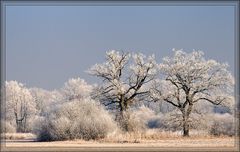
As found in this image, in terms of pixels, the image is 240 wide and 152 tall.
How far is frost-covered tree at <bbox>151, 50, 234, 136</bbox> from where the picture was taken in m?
54.0

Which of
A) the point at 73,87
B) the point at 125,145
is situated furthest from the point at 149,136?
the point at 73,87

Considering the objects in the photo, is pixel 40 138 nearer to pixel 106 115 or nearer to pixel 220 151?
pixel 106 115

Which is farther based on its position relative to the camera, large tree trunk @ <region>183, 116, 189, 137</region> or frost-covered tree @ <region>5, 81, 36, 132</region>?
frost-covered tree @ <region>5, 81, 36, 132</region>

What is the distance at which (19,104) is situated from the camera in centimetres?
8044

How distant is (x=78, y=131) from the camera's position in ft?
159

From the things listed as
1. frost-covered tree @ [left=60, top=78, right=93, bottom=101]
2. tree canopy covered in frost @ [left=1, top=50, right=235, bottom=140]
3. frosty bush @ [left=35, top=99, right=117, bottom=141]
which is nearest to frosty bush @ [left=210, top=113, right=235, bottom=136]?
tree canopy covered in frost @ [left=1, top=50, right=235, bottom=140]

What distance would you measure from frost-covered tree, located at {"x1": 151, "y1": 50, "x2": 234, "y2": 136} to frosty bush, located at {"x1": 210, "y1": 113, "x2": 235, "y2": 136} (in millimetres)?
1497

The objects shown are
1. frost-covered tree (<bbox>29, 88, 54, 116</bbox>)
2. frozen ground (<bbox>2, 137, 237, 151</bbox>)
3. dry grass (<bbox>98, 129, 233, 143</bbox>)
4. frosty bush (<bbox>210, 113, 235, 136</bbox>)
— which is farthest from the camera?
frost-covered tree (<bbox>29, 88, 54, 116</bbox>)

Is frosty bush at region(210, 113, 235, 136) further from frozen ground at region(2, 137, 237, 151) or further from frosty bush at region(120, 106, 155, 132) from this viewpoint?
frozen ground at region(2, 137, 237, 151)

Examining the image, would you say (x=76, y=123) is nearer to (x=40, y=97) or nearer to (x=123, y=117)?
(x=123, y=117)

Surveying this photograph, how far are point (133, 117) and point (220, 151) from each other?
2318 centimetres

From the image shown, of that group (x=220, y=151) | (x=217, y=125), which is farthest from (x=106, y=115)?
(x=220, y=151)

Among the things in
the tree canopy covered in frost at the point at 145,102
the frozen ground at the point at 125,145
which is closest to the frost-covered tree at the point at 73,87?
the tree canopy covered in frost at the point at 145,102

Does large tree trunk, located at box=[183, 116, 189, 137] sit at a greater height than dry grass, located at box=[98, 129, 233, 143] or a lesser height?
greater
